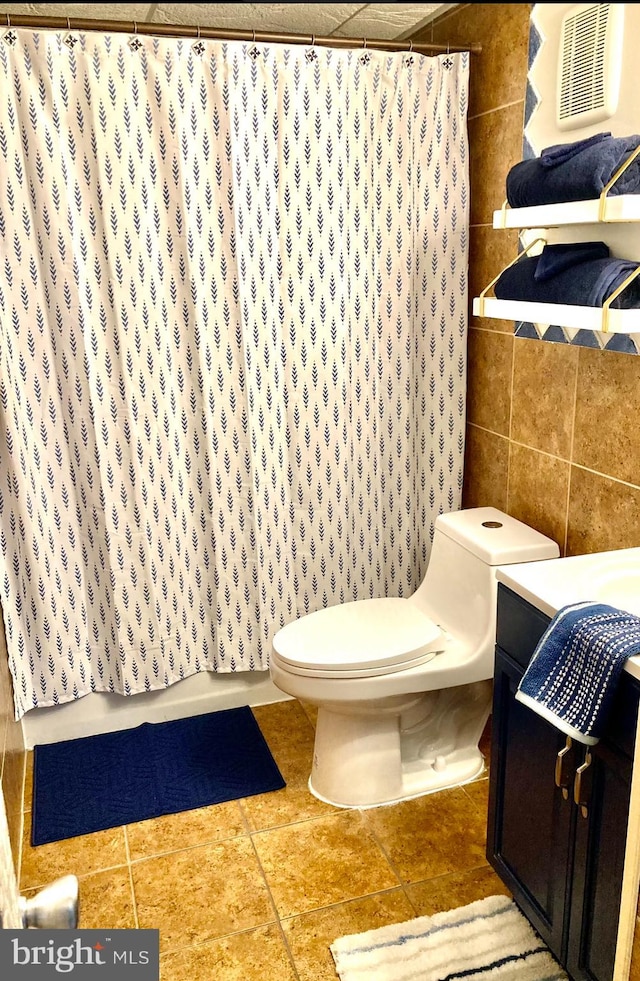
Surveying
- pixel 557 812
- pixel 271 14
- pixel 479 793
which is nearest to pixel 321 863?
pixel 479 793

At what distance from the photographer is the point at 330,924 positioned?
1885mm

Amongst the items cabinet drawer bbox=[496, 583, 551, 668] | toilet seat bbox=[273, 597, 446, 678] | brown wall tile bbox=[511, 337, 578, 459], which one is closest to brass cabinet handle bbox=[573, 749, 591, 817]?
cabinet drawer bbox=[496, 583, 551, 668]

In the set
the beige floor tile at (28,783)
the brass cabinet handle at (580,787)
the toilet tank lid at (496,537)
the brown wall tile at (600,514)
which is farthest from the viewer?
the beige floor tile at (28,783)

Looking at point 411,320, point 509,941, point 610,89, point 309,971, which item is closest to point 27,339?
point 411,320

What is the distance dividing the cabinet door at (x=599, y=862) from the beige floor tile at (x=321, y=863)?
57 centimetres

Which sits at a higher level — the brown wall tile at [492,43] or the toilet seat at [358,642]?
the brown wall tile at [492,43]

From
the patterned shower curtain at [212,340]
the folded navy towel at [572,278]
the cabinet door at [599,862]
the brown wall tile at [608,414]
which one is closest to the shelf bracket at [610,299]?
the folded navy towel at [572,278]

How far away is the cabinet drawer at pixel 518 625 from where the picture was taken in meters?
1.61

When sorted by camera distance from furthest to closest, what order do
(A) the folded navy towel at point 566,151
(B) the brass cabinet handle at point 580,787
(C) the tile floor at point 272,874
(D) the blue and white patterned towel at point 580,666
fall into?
(C) the tile floor at point 272,874
(A) the folded navy towel at point 566,151
(B) the brass cabinet handle at point 580,787
(D) the blue and white patterned towel at point 580,666

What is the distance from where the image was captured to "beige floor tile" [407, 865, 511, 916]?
1.93m

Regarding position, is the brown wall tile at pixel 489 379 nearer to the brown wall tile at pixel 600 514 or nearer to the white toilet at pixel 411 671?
the white toilet at pixel 411 671

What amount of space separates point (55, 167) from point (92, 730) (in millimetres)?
1702

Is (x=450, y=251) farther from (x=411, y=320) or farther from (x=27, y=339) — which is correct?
(x=27, y=339)

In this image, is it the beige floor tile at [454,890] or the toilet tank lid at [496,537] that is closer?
the beige floor tile at [454,890]
